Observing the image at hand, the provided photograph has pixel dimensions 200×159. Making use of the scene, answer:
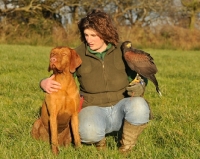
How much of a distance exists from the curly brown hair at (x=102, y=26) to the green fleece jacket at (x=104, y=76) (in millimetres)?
120

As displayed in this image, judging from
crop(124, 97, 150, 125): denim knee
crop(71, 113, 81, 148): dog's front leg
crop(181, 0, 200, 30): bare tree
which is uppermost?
crop(124, 97, 150, 125): denim knee

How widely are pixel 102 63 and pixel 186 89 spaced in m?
4.25

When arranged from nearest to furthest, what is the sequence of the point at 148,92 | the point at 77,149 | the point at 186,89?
the point at 77,149
the point at 148,92
the point at 186,89

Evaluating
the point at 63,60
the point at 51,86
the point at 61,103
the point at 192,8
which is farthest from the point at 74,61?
the point at 192,8

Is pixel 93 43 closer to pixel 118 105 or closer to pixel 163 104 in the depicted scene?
pixel 118 105

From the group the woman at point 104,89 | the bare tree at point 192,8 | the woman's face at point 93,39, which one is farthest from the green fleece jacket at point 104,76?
the bare tree at point 192,8

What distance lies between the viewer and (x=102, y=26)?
3.61 m

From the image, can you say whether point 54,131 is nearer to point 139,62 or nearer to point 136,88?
point 136,88

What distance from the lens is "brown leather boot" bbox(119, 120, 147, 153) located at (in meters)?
3.50

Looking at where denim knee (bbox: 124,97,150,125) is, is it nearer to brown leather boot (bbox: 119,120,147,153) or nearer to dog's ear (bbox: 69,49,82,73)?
brown leather boot (bbox: 119,120,147,153)

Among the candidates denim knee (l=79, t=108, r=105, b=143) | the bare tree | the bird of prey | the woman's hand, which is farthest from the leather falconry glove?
the bare tree

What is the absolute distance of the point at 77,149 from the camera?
11.1ft

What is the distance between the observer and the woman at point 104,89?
3518 millimetres

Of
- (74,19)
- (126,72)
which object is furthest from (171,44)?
(126,72)
